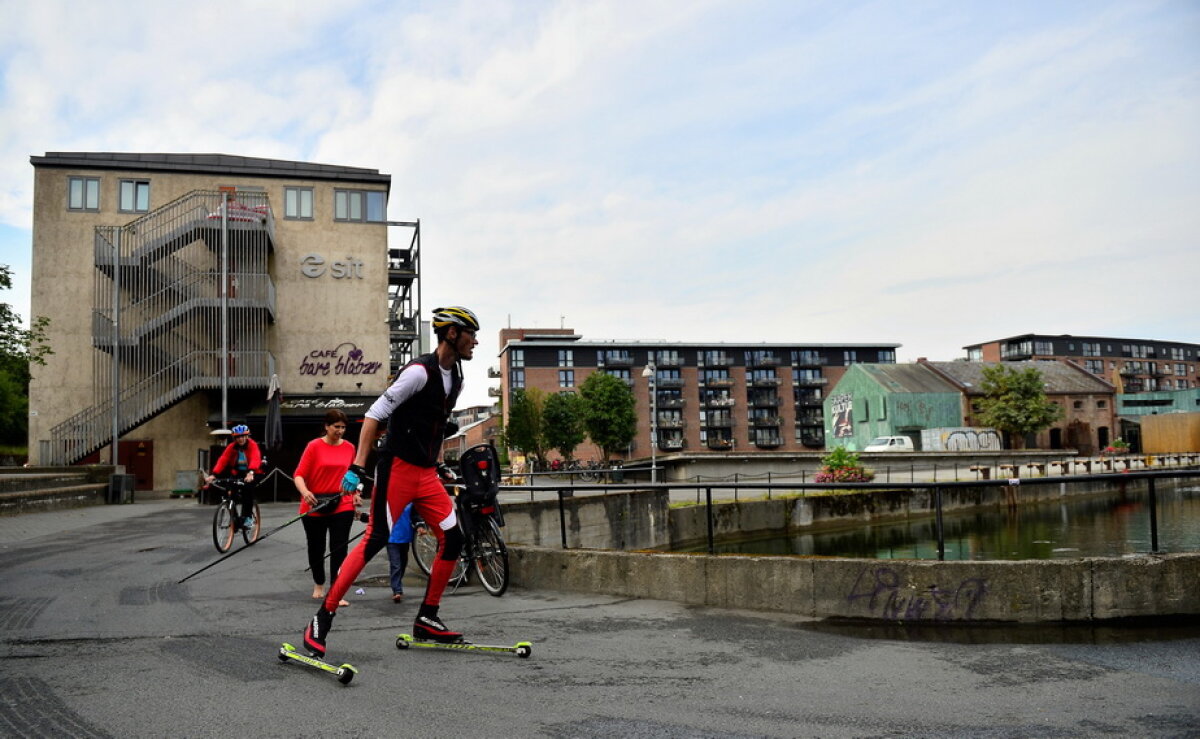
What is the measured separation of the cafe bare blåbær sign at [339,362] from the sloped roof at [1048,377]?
55.2 meters

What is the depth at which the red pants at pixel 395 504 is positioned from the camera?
17.3ft

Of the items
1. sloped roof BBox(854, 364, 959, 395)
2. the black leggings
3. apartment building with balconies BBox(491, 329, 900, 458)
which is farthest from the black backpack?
apartment building with balconies BBox(491, 329, 900, 458)

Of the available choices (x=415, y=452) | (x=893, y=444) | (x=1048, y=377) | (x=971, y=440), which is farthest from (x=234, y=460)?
(x=1048, y=377)

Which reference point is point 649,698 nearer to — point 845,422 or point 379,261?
point 379,261

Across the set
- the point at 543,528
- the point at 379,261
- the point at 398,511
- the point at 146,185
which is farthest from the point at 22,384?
the point at 398,511

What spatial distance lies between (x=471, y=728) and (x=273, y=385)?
927 inches

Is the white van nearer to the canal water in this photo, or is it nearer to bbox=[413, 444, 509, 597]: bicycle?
the canal water

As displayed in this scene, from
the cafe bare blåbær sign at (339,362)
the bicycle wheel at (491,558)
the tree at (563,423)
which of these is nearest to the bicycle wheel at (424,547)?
the bicycle wheel at (491,558)

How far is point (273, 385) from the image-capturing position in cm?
2553

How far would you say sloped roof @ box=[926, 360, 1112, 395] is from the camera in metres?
73.9

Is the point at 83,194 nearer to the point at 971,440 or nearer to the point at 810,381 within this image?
the point at 971,440

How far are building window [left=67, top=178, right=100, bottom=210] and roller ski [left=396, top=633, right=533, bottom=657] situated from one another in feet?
125

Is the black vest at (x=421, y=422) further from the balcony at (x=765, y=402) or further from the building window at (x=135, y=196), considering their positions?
the balcony at (x=765, y=402)

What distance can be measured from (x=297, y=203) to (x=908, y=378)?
55.1 metres
